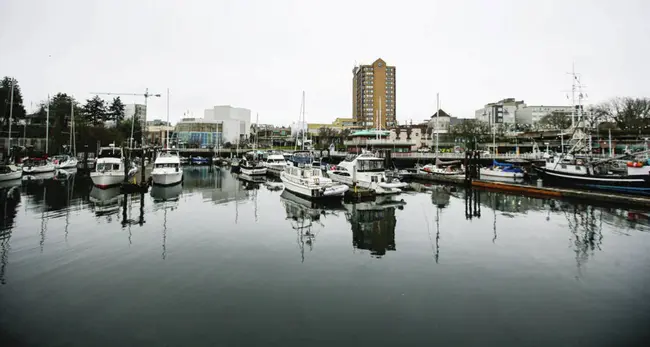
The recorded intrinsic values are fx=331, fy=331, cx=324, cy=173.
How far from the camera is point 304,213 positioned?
1998cm

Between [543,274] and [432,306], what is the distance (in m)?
4.56

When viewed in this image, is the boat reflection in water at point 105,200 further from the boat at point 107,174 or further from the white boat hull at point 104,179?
the boat at point 107,174

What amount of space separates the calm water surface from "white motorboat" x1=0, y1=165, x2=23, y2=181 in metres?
21.1

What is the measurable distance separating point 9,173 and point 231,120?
120 metres

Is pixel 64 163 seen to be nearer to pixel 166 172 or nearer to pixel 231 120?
pixel 166 172

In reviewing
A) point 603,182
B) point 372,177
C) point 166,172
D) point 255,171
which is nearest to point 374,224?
point 372,177

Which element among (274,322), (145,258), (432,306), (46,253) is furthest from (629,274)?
(46,253)

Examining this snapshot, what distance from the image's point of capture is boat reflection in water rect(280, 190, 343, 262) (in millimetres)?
13906

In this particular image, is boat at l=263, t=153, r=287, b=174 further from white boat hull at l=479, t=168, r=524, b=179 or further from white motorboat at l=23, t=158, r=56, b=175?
white motorboat at l=23, t=158, r=56, b=175

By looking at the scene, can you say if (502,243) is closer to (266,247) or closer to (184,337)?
(266,247)

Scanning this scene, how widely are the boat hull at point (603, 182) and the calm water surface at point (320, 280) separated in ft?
35.0

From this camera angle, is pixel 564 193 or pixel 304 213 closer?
pixel 304 213

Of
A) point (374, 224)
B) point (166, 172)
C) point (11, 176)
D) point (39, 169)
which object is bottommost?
point (374, 224)

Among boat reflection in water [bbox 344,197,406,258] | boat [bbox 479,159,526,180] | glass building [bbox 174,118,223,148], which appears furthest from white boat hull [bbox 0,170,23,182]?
glass building [bbox 174,118,223,148]
